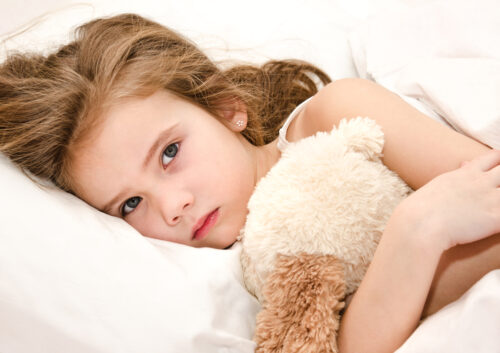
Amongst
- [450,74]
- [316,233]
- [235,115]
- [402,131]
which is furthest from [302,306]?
[450,74]

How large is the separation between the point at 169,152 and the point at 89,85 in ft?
0.66

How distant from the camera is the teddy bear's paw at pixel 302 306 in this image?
0.71 m

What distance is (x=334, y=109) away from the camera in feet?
3.04

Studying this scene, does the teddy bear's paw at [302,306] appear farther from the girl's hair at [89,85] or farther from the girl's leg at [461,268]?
the girl's hair at [89,85]

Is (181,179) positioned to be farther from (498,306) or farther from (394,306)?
(498,306)

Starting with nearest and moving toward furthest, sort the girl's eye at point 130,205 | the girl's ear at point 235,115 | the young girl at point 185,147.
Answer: the young girl at point 185,147, the girl's eye at point 130,205, the girl's ear at point 235,115

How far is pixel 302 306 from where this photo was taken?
73 cm

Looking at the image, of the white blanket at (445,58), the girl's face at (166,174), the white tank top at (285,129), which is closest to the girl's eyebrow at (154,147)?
the girl's face at (166,174)

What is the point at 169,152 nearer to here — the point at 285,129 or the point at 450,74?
the point at 285,129

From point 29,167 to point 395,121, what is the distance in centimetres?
69

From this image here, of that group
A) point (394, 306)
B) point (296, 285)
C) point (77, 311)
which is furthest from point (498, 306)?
point (77, 311)

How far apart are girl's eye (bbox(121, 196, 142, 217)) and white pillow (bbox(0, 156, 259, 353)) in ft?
0.42

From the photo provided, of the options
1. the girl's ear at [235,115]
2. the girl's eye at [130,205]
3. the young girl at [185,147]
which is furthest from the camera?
the girl's ear at [235,115]

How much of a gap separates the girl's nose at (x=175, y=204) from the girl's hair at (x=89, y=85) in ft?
0.64
